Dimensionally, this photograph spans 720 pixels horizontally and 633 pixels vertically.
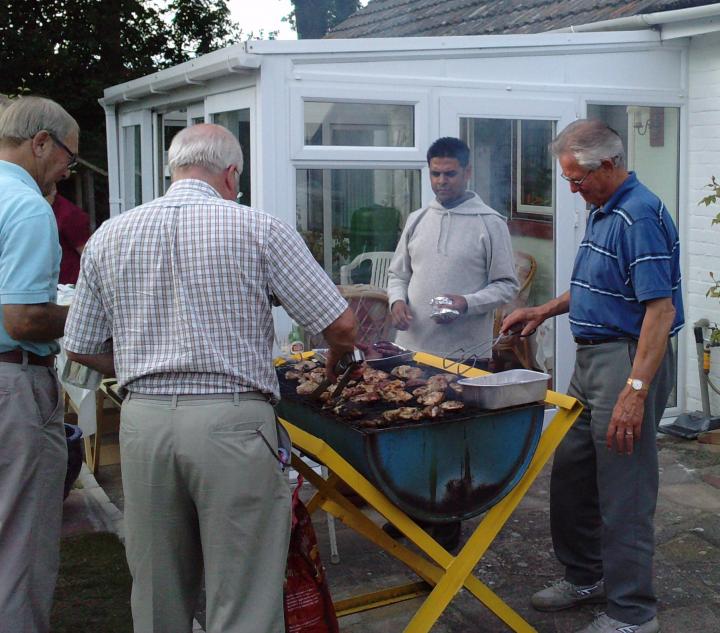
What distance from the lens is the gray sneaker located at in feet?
13.7

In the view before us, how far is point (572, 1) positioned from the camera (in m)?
7.56

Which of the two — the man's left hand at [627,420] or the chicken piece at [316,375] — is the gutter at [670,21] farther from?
the chicken piece at [316,375]

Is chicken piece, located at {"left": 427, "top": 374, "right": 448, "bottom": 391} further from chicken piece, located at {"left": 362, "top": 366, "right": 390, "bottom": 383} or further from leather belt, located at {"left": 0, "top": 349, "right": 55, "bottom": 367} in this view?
leather belt, located at {"left": 0, "top": 349, "right": 55, "bottom": 367}

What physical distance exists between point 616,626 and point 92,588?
2.38m

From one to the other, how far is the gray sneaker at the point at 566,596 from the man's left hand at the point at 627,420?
824 mm

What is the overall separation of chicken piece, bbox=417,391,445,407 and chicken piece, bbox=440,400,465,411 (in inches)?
1.4

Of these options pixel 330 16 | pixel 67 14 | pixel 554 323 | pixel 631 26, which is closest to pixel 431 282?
pixel 554 323

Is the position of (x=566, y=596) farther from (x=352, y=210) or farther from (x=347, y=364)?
(x=352, y=210)

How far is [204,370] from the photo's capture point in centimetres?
284

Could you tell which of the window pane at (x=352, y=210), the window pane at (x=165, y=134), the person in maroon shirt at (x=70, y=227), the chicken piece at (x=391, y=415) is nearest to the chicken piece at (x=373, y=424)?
the chicken piece at (x=391, y=415)

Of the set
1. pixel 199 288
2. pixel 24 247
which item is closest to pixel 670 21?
pixel 199 288

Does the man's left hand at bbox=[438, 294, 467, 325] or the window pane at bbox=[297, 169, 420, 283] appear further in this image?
the window pane at bbox=[297, 169, 420, 283]

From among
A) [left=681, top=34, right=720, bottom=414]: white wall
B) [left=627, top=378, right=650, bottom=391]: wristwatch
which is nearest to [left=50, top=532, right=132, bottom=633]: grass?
[left=627, top=378, right=650, bottom=391]: wristwatch

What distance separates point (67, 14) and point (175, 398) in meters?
13.6
